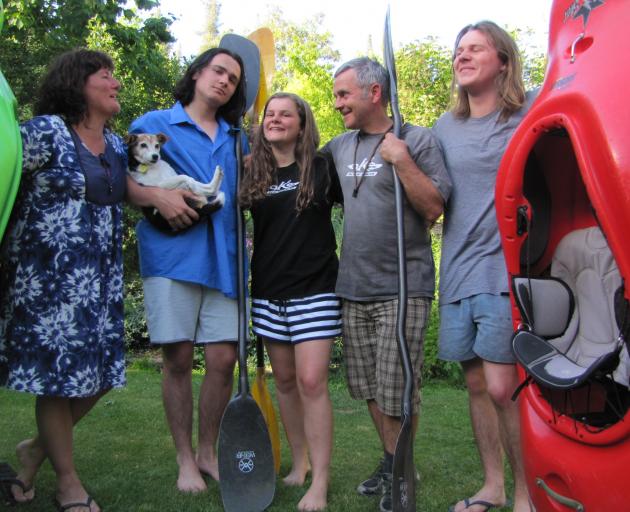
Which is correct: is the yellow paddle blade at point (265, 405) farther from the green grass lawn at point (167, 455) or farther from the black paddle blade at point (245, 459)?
the black paddle blade at point (245, 459)

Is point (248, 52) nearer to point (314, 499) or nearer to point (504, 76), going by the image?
point (504, 76)

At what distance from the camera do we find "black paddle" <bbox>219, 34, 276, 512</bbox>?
300 centimetres

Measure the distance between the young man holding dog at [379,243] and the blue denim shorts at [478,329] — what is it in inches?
5.3

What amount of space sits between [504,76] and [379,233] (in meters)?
0.84

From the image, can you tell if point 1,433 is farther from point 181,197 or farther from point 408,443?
point 408,443

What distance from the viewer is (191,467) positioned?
3.22 meters

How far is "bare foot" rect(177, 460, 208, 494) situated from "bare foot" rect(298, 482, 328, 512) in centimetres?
49

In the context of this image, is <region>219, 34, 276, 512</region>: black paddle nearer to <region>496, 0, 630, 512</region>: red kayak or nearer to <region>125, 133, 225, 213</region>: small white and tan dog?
<region>125, 133, 225, 213</region>: small white and tan dog

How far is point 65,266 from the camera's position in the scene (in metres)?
2.69

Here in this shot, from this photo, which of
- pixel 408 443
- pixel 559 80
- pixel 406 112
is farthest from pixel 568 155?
pixel 406 112

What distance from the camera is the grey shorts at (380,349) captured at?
9.71 feet

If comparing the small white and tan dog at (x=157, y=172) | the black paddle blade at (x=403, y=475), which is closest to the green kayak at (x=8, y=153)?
the small white and tan dog at (x=157, y=172)

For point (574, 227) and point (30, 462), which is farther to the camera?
point (30, 462)

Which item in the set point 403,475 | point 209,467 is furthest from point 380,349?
point 209,467
